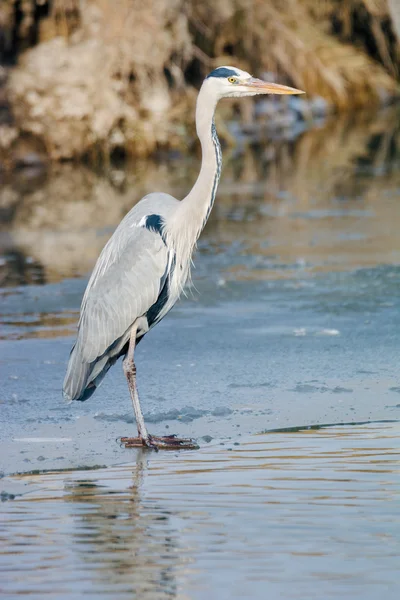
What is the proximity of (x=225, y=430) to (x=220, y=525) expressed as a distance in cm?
142

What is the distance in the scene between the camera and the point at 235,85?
6594 mm

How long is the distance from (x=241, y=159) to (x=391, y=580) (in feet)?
55.9

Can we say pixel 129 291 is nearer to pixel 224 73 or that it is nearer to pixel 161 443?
pixel 161 443

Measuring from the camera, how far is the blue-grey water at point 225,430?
4020 mm

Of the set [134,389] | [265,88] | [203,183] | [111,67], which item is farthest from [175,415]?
[111,67]

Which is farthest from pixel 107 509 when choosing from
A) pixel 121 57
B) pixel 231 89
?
pixel 121 57

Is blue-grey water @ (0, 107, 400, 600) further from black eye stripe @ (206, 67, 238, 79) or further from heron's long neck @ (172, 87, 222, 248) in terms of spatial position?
black eye stripe @ (206, 67, 238, 79)

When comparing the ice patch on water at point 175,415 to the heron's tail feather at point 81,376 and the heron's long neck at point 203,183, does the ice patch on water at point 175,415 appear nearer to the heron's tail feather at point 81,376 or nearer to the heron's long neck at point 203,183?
the heron's tail feather at point 81,376

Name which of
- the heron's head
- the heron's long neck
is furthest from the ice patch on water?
the heron's head

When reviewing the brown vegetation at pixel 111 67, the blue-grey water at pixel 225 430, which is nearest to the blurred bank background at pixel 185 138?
the brown vegetation at pixel 111 67

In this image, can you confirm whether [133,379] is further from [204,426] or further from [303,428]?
[303,428]

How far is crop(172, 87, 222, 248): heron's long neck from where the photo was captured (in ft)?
20.8

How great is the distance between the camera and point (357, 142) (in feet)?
73.4

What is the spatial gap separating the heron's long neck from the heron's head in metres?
0.08
